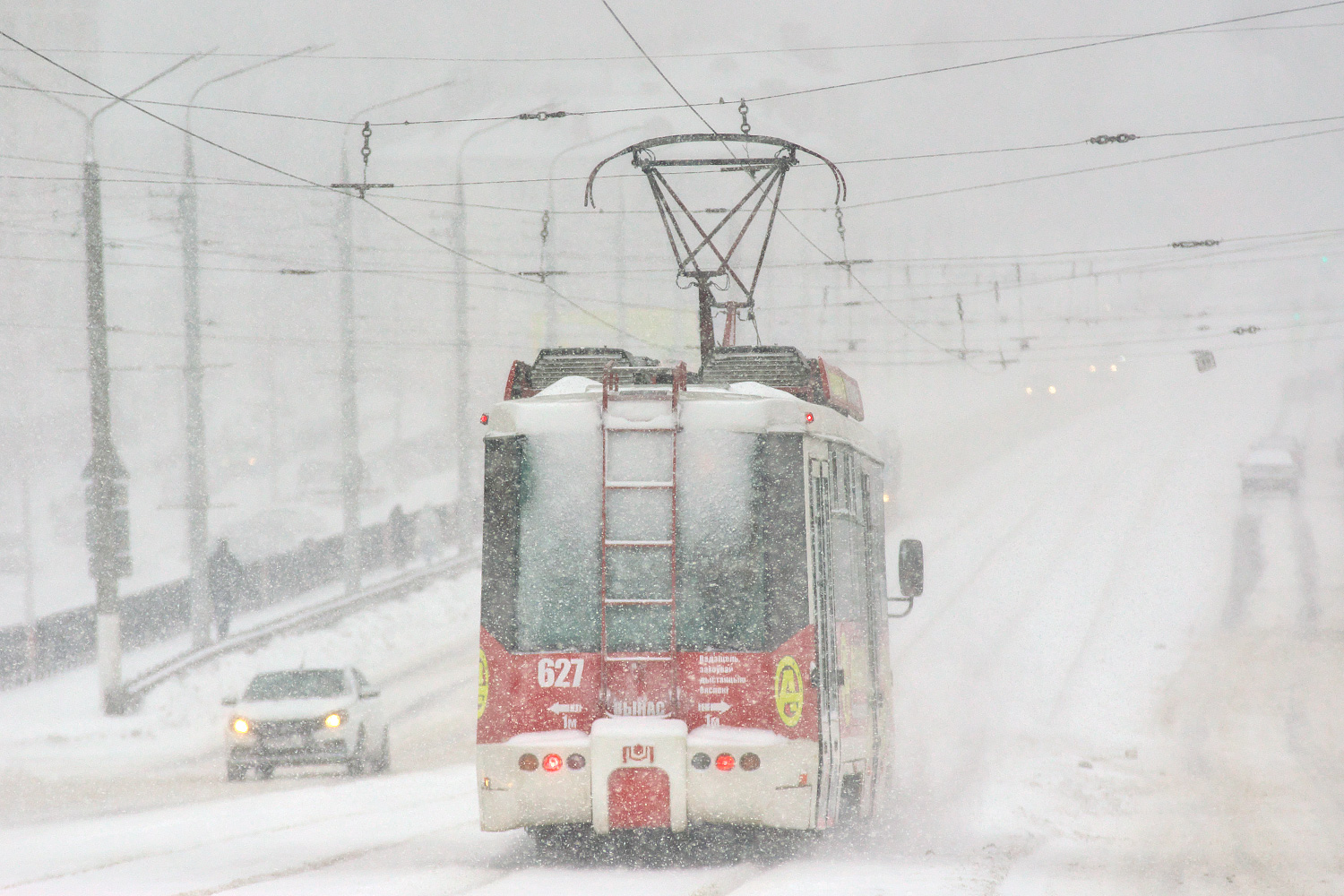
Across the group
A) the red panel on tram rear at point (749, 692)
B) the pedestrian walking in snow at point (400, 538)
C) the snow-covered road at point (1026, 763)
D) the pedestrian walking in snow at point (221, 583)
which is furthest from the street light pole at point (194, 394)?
the red panel on tram rear at point (749, 692)

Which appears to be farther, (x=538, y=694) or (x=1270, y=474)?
(x=1270, y=474)

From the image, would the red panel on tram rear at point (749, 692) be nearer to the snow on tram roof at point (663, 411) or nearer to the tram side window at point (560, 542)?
the tram side window at point (560, 542)

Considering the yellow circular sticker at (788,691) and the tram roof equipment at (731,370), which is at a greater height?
the tram roof equipment at (731,370)

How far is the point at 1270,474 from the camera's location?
49594 millimetres

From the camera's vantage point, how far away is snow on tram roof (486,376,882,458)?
973 centimetres

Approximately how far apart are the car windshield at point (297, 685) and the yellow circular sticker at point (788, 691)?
32.9ft

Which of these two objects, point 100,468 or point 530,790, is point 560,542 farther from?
point 100,468

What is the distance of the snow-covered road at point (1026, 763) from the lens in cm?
984

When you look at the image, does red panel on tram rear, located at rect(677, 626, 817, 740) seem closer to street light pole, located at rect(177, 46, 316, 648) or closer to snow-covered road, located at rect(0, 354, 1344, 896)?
snow-covered road, located at rect(0, 354, 1344, 896)

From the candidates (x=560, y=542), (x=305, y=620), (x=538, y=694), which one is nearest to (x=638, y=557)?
(x=560, y=542)

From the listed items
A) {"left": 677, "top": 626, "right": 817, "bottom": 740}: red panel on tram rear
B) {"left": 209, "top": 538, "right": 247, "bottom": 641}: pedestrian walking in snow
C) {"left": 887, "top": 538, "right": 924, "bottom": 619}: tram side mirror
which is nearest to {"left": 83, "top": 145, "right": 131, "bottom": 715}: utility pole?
{"left": 209, "top": 538, "right": 247, "bottom": 641}: pedestrian walking in snow

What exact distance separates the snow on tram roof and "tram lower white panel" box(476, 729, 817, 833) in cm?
192

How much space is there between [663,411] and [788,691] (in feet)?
6.14

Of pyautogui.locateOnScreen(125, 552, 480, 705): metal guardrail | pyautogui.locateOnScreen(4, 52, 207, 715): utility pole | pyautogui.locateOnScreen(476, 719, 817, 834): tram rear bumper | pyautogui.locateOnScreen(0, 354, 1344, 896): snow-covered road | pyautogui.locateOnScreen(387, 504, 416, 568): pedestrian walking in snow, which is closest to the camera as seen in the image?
pyautogui.locateOnScreen(476, 719, 817, 834): tram rear bumper
